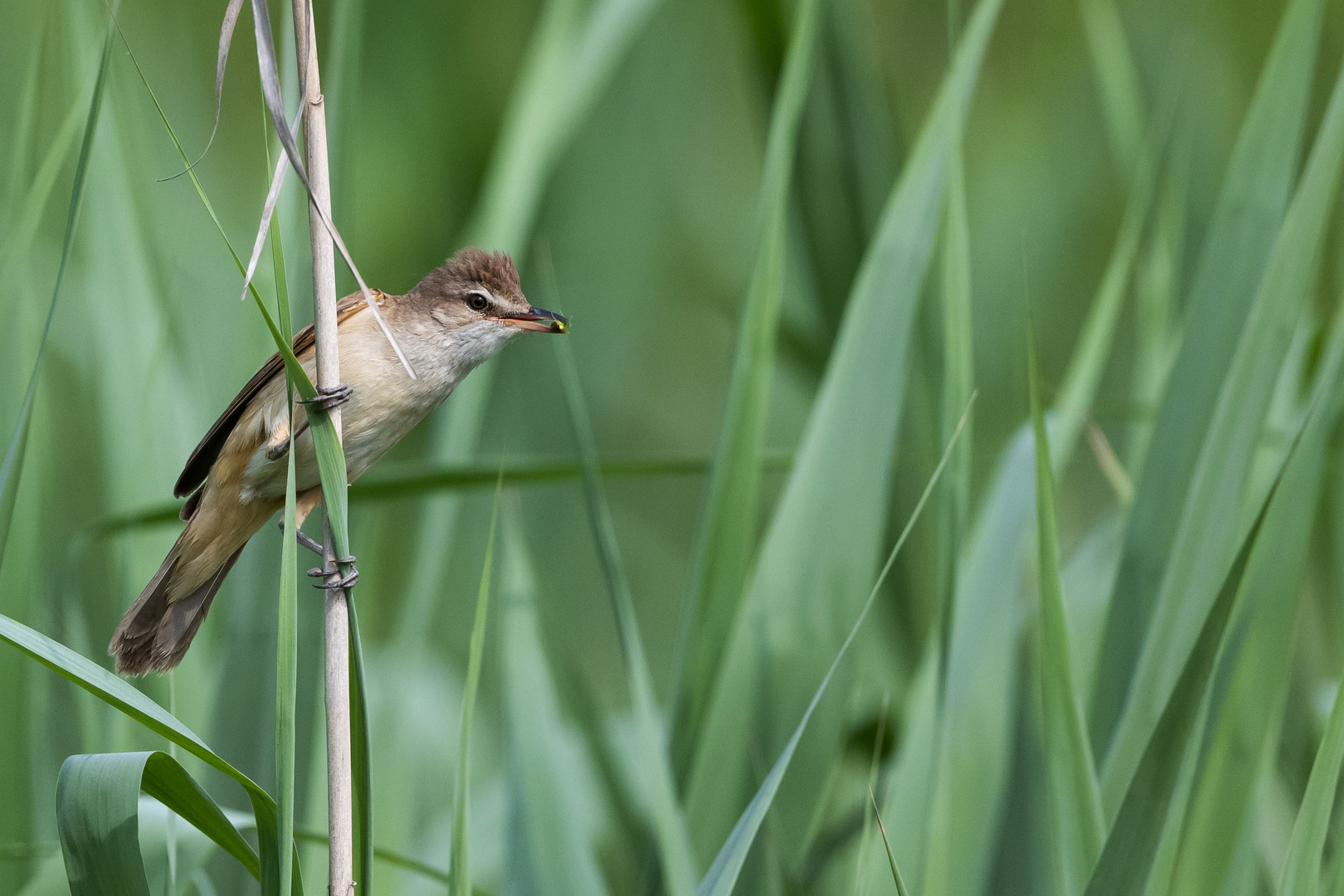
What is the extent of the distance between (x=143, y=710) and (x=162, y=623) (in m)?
0.68

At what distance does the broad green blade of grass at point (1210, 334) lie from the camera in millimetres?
1394

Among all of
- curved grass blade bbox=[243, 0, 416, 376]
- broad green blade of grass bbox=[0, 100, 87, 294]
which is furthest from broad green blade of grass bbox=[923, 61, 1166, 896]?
broad green blade of grass bbox=[0, 100, 87, 294]

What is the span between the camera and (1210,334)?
1424mm

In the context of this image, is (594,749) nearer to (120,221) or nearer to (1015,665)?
→ (1015,665)

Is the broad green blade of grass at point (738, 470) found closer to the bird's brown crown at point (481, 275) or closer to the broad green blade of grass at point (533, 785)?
the broad green blade of grass at point (533, 785)

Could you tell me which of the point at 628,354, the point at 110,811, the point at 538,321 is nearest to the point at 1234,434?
the point at 538,321

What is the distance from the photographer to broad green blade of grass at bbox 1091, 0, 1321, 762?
4.57 ft

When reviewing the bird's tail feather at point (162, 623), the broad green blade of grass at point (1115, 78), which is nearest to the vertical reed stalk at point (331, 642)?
the bird's tail feather at point (162, 623)

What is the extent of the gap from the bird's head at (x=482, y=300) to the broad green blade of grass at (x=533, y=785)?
27 cm

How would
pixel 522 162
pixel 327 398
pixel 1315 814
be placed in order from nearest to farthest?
pixel 327 398 → pixel 1315 814 → pixel 522 162

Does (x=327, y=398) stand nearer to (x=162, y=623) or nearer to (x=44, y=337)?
(x=44, y=337)

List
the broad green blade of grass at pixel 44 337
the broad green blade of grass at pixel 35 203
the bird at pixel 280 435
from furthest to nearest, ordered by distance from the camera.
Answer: the broad green blade of grass at pixel 35 203
the bird at pixel 280 435
the broad green blade of grass at pixel 44 337

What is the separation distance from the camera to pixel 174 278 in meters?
1.87

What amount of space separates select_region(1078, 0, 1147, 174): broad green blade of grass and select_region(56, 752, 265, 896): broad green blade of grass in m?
1.97
